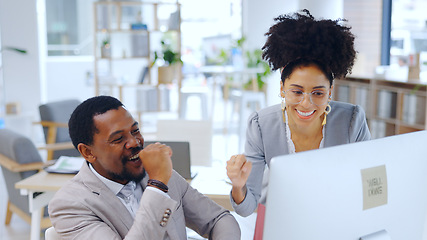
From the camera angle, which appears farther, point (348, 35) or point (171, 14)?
point (171, 14)

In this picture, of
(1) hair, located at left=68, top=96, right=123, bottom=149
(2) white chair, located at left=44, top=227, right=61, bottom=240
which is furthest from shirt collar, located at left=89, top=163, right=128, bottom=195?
(2) white chair, located at left=44, top=227, right=61, bottom=240

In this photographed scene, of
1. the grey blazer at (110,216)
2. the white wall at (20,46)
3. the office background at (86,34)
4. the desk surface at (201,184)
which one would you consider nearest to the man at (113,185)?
the grey blazer at (110,216)

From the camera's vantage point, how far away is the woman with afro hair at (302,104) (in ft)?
5.50

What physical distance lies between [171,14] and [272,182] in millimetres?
5718

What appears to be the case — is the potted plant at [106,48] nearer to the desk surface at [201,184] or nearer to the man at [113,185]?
the desk surface at [201,184]

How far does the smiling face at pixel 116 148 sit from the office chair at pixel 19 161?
2.12 m

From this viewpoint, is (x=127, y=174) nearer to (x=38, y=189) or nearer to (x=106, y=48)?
(x=38, y=189)

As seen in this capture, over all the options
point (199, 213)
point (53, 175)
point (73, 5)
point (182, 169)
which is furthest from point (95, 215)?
point (73, 5)

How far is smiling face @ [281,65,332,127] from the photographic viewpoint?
65.8 inches

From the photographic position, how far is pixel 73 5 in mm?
7965

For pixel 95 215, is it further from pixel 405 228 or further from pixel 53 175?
pixel 53 175

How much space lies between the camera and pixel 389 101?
5.34 meters

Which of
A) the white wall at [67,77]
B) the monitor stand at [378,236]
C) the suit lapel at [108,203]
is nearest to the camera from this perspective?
the monitor stand at [378,236]

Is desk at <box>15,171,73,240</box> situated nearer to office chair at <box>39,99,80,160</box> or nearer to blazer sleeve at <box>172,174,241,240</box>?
blazer sleeve at <box>172,174,241,240</box>
